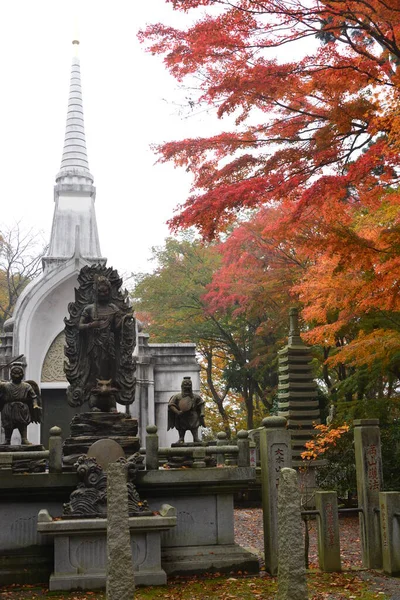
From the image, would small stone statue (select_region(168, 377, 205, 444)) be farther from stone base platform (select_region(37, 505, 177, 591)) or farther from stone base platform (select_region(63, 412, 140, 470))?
stone base platform (select_region(37, 505, 177, 591))

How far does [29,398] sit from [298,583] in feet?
24.3

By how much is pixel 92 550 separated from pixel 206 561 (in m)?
1.83

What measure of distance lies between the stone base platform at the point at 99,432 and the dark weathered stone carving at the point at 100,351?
300 millimetres

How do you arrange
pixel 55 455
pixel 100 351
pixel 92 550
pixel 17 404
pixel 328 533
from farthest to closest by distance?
1. pixel 17 404
2. pixel 100 351
3. pixel 55 455
4. pixel 328 533
5. pixel 92 550

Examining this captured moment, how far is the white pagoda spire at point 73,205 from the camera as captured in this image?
2505cm

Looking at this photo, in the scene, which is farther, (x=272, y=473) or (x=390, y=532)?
(x=272, y=473)

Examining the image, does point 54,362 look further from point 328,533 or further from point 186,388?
point 328,533

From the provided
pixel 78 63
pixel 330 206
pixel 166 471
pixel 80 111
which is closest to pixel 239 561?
pixel 166 471

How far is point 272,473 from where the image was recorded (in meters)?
9.88

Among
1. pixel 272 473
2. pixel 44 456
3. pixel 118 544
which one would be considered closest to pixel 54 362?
pixel 44 456

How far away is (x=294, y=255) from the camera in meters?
23.9

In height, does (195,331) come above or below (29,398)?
above

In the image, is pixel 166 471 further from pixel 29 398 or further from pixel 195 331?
pixel 195 331

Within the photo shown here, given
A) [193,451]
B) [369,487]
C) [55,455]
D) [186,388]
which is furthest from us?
[186,388]
